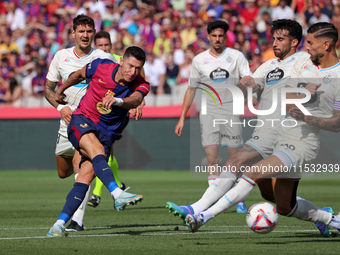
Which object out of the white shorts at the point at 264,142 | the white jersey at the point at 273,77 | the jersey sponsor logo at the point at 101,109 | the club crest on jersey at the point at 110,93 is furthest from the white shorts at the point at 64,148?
the white shorts at the point at 264,142

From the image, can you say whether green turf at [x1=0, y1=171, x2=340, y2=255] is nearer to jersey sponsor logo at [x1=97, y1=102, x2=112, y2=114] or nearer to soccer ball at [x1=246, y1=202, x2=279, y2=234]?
soccer ball at [x1=246, y1=202, x2=279, y2=234]

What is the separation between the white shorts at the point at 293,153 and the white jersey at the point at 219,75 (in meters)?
3.95

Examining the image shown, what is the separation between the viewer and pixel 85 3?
23.6m

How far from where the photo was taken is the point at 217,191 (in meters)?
7.88

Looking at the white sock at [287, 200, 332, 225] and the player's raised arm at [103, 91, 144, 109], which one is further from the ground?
the player's raised arm at [103, 91, 144, 109]

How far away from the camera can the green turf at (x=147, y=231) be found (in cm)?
674

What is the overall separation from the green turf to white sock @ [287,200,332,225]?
0.22m

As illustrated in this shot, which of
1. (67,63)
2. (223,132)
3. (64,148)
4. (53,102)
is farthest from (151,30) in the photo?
(53,102)

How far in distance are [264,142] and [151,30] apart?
1439cm

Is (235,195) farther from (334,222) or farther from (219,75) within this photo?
(219,75)

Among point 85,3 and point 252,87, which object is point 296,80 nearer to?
point 252,87

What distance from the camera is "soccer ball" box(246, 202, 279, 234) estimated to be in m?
7.04

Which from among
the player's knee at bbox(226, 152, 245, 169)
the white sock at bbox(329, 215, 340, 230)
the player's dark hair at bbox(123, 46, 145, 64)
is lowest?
the white sock at bbox(329, 215, 340, 230)

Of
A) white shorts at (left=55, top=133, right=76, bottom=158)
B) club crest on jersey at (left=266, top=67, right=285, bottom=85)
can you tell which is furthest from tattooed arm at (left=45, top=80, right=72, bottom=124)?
club crest on jersey at (left=266, top=67, right=285, bottom=85)
